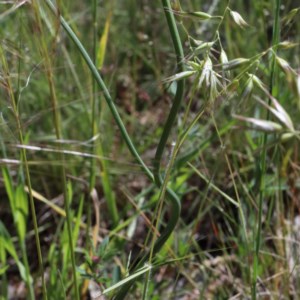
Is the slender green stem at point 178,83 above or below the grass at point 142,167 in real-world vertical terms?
above

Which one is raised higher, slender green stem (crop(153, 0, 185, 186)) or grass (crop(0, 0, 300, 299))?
slender green stem (crop(153, 0, 185, 186))

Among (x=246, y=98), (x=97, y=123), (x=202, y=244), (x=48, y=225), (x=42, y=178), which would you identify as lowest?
(x=202, y=244)

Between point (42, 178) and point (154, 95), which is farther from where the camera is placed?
point (154, 95)

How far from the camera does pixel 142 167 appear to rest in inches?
38.5

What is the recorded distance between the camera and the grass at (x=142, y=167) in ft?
3.20

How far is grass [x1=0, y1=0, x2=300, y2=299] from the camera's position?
3.20 ft

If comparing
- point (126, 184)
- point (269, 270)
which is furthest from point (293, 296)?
point (126, 184)

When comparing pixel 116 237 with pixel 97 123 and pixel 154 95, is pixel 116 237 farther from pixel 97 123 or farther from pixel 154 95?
pixel 154 95

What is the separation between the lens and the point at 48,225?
187cm

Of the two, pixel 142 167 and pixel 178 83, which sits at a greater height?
pixel 178 83

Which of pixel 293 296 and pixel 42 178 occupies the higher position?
pixel 42 178

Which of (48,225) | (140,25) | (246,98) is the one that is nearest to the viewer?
(246,98)

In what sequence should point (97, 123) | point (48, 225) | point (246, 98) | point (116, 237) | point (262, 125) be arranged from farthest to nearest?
point (48, 225) → point (97, 123) → point (116, 237) → point (246, 98) → point (262, 125)

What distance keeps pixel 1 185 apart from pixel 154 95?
0.69 metres
